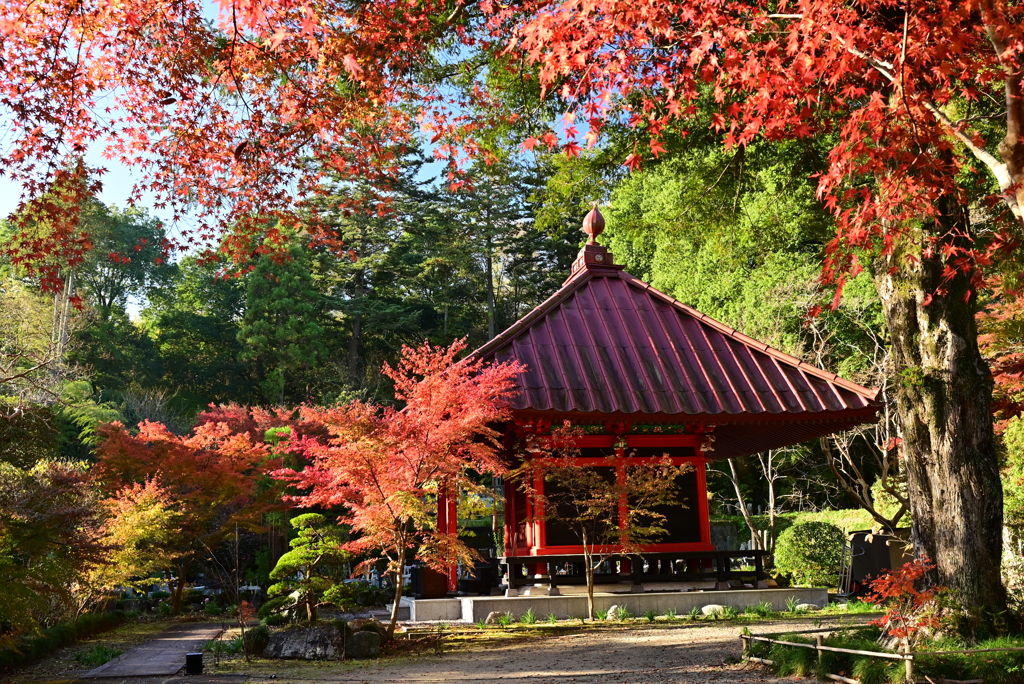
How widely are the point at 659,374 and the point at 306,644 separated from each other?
6.66 metres

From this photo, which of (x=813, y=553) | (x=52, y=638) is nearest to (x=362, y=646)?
(x=52, y=638)

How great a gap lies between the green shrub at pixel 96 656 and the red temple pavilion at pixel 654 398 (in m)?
5.16

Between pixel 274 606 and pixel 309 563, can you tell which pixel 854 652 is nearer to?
pixel 309 563

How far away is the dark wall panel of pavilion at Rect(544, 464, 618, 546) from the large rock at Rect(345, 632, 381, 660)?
405cm

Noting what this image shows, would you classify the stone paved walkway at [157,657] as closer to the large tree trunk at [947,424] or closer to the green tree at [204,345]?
the large tree trunk at [947,424]

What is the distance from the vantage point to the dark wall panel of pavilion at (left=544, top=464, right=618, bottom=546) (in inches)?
506

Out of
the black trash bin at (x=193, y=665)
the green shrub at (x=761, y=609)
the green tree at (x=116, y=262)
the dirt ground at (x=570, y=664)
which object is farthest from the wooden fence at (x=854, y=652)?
the green tree at (x=116, y=262)

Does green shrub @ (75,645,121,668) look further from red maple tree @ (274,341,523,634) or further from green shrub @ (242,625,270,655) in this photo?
red maple tree @ (274,341,523,634)

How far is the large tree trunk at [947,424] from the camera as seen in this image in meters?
6.74

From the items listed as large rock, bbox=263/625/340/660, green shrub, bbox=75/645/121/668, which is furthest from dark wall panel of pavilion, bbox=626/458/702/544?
green shrub, bbox=75/645/121/668

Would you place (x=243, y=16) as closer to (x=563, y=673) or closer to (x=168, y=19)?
(x=168, y=19)

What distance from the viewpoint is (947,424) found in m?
6.98

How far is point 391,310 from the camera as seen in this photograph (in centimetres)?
3372

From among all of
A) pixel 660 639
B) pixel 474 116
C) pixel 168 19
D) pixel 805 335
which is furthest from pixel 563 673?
pixel 805 335
